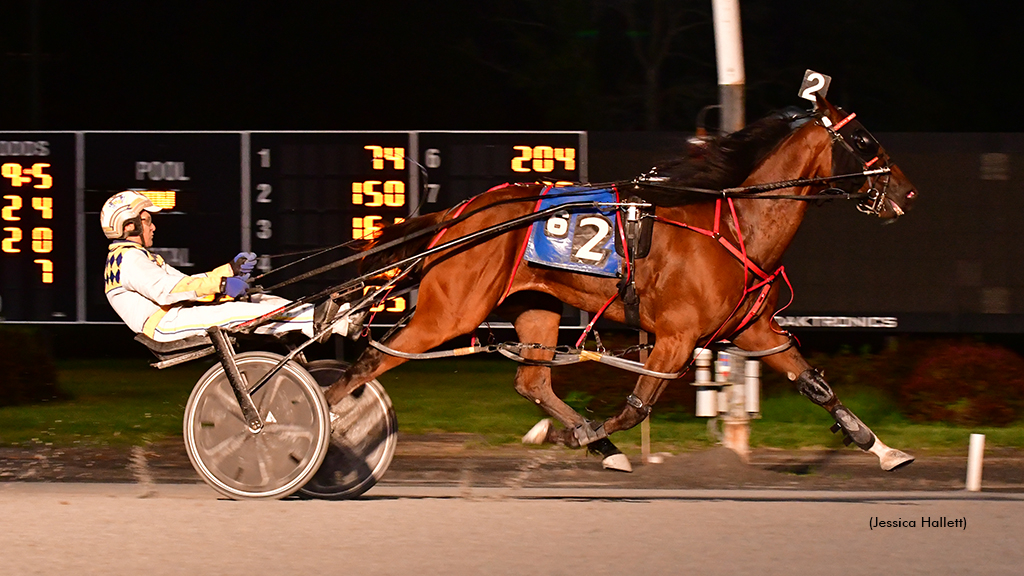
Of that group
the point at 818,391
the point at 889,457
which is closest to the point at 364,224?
the point at 818,391

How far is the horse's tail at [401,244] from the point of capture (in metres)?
7.40

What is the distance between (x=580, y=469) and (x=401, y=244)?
171cm

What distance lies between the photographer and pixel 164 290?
6.52 m

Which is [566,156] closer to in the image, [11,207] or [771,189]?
[771,189]

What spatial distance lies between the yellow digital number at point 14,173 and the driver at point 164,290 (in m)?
5.25

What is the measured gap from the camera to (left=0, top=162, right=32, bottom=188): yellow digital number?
1156cm

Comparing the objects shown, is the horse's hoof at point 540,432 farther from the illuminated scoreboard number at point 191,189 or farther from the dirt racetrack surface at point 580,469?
the illuminated scoreboard number at point 191,189

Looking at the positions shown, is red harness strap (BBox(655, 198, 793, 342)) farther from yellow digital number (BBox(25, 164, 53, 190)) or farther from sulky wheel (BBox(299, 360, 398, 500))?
yellow digital number (BBox(25, 164, 53, 190))

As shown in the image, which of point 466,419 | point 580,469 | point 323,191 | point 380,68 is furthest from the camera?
point 380,68

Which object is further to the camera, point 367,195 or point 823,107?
point 367,195

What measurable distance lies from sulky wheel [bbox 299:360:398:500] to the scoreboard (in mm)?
4073

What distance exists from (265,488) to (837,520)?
2670 mm

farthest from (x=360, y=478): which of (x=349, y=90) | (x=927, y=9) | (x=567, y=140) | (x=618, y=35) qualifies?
(x=927, y=9)

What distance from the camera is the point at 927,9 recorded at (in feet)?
87.0
